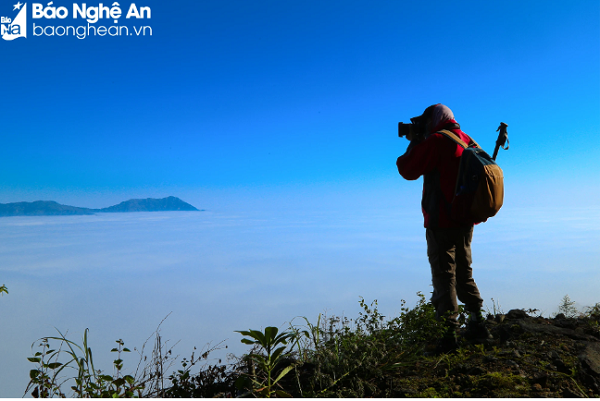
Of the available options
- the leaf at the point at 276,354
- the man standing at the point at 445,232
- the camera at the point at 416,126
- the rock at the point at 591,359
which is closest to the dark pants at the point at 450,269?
the man standing at the point at 445,232

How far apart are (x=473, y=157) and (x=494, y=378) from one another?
7.20 feet

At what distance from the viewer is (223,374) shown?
4215 mm

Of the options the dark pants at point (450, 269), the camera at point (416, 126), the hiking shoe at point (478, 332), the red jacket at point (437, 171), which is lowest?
the hiking shoe at point (478, 332)

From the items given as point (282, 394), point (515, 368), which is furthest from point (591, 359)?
point (282, 394)

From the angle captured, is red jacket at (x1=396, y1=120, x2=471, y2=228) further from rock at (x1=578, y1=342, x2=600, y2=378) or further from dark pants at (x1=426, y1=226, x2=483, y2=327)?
rock at (x1=578, y1=342, x2=600, y2=378)

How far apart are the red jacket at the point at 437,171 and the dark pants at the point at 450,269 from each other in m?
0.14

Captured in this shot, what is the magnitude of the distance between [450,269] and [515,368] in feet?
3.86

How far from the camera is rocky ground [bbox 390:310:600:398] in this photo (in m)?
3.62

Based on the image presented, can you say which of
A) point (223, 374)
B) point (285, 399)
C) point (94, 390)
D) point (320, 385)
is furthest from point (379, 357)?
point (94, 390)

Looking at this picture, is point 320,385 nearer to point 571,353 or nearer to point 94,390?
point 94,390

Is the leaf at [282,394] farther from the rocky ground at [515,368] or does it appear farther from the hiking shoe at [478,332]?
the hiking shoe at [478,332]

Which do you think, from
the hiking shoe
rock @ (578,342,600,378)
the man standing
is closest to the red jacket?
the man standing

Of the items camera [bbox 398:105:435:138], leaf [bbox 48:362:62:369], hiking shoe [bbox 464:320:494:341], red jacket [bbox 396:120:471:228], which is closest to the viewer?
leaf [bbox 48:362:62:369]

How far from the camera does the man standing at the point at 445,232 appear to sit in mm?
4711
